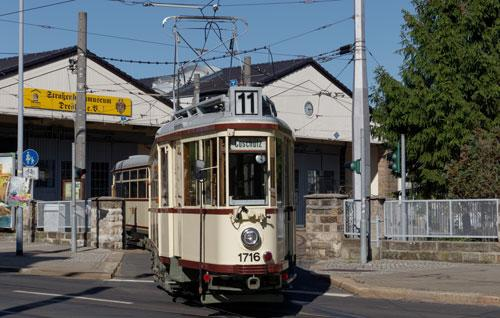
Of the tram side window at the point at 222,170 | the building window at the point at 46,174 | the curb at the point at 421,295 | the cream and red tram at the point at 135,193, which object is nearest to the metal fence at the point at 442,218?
the curb at the point at 421,295

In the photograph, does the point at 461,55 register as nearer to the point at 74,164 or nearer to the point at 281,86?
the point at 74,164

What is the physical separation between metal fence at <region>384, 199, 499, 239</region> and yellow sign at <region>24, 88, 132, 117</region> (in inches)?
837

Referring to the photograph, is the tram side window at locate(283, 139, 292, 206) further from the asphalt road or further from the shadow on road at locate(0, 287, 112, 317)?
the shadow on road at locate(0, 287, 112, 317)

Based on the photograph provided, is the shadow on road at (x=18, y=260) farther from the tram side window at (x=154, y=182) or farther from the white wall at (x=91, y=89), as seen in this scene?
the white wall at (x=91, y=89)

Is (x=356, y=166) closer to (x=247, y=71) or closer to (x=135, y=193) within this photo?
(x=135, y=193)

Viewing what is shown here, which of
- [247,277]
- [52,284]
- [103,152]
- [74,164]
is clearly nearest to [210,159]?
[247,277]

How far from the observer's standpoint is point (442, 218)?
20594 millimetres

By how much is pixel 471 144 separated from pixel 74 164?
39.5ft

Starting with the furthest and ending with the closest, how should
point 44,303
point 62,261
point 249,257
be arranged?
point 62,261, point 44,303, point 249,257

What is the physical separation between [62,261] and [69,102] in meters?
18.0

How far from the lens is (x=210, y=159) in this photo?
38.3 ft

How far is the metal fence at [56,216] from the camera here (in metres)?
28.4

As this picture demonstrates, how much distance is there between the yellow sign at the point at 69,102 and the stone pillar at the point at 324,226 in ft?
64.1

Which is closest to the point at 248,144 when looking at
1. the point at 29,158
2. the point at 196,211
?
the point at 196,211
